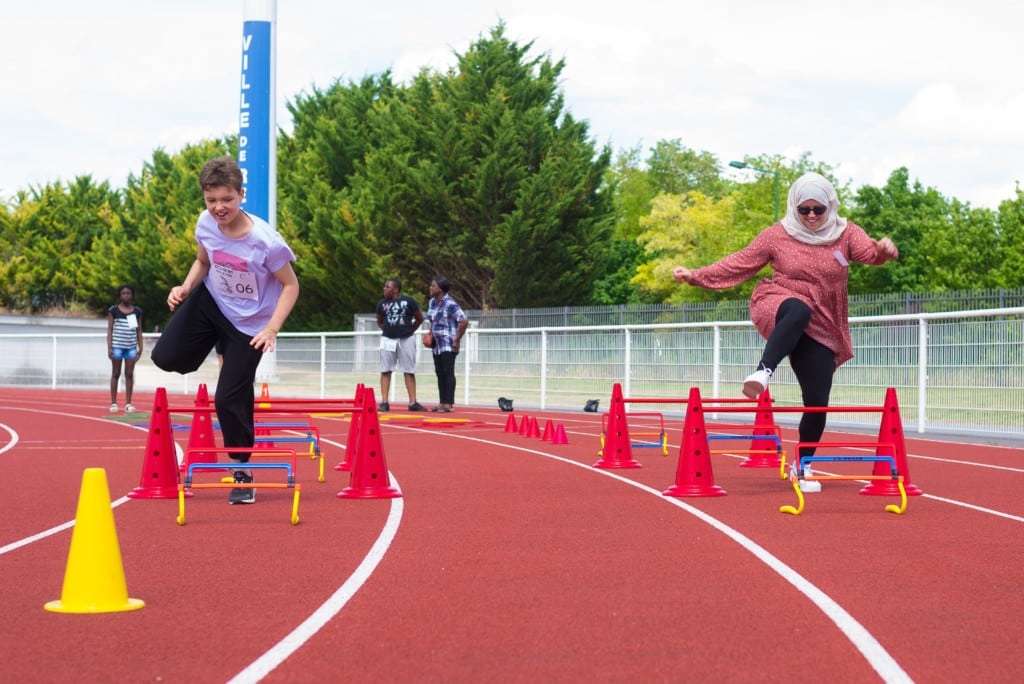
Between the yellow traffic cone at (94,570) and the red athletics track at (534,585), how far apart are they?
0.07 m

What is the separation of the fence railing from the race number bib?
888cm

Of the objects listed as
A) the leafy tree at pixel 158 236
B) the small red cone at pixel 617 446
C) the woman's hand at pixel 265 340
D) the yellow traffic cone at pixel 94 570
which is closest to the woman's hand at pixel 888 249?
the small red cone at pixel 617 446

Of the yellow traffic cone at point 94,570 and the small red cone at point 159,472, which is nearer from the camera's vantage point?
the yellow traffic cone at point 94,570

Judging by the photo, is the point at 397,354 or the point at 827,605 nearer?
the point at 827,605

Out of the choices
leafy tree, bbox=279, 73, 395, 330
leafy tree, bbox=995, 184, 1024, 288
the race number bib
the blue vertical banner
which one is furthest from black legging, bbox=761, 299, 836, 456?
leafy tree, bbox=279, 73, 395, 330

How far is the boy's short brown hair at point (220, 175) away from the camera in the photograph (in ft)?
25.1

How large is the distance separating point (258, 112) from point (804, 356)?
29461mm

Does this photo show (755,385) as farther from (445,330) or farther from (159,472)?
(445,330)

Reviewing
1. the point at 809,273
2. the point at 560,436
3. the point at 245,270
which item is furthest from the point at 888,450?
the point at 560,436

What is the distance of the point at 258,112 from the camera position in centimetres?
3631

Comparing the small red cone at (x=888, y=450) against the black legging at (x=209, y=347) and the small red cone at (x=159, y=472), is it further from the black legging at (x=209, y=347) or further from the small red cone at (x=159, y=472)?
the small red cone at (x=159, y=472)

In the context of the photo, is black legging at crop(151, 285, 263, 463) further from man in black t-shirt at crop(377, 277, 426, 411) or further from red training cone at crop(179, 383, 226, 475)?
man in black t-shirt at crop(377, 277, 426, 411)

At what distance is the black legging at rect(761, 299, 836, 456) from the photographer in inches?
329

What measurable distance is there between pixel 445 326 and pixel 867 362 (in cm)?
633
